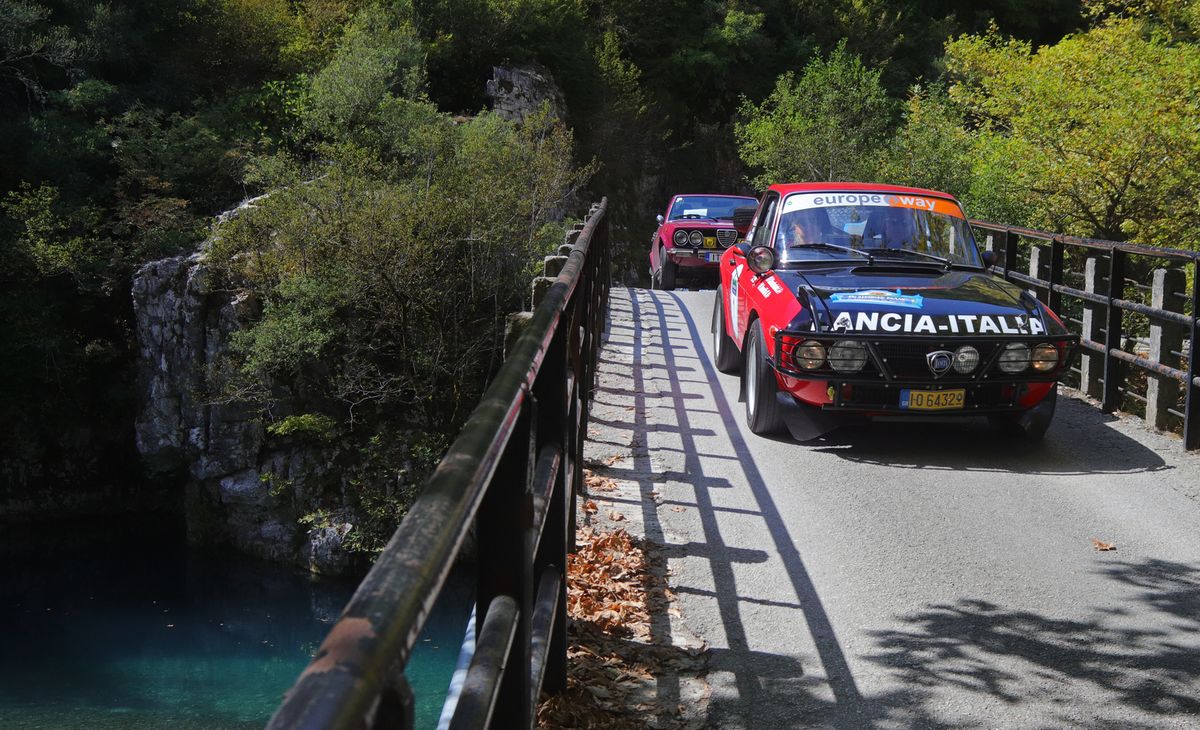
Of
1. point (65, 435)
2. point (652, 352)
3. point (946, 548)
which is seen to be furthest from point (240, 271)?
point (946, 548)

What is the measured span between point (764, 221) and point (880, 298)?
2023mm

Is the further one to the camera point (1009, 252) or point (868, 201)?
point (1009, 252)

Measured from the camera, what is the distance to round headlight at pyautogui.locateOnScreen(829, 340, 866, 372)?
299 inches

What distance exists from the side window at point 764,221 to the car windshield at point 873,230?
0.16 m

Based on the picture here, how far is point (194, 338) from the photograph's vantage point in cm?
2942

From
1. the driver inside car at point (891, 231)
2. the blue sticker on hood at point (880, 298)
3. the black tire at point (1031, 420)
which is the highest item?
the driver inside car at point (891, 231)

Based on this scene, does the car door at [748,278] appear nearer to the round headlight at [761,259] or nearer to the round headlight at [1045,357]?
the round headlight at [761,259]

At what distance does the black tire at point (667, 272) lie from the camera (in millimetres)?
22592

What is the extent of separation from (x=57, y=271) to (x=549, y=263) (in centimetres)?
2947

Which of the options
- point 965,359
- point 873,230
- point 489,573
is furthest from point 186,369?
point 489,573

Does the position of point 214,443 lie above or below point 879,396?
below

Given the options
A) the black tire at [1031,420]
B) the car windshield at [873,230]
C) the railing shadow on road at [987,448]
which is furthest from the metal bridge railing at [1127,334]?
the car windshield at [873,230]

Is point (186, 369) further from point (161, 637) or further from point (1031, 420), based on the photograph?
point (1031, 420)

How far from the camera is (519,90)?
40062 mm
